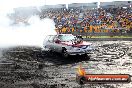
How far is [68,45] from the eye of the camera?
773 inches

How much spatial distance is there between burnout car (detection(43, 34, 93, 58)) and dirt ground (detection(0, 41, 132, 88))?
0.42m

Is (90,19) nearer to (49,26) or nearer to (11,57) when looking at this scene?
(49,26)

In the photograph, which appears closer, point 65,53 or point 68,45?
point 68,45

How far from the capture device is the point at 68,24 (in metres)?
35.6

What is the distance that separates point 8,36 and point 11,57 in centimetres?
1343

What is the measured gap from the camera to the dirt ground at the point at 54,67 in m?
13.2

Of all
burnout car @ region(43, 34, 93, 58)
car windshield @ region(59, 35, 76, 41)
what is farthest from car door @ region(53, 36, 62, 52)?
car windshield @ region(59, 35, 76, 41)

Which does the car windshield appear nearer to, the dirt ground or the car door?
the car door

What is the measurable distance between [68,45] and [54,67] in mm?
3190

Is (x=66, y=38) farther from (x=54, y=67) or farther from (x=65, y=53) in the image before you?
(x=54, y=67)

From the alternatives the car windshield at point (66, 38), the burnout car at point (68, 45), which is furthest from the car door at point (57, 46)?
the car windshield at point (66, 38)

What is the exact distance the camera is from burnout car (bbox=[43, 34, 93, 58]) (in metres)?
19.5

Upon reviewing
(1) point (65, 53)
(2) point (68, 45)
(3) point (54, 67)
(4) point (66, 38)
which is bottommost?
(3) point (54, 67)

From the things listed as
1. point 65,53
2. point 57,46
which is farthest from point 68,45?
point 57,46
